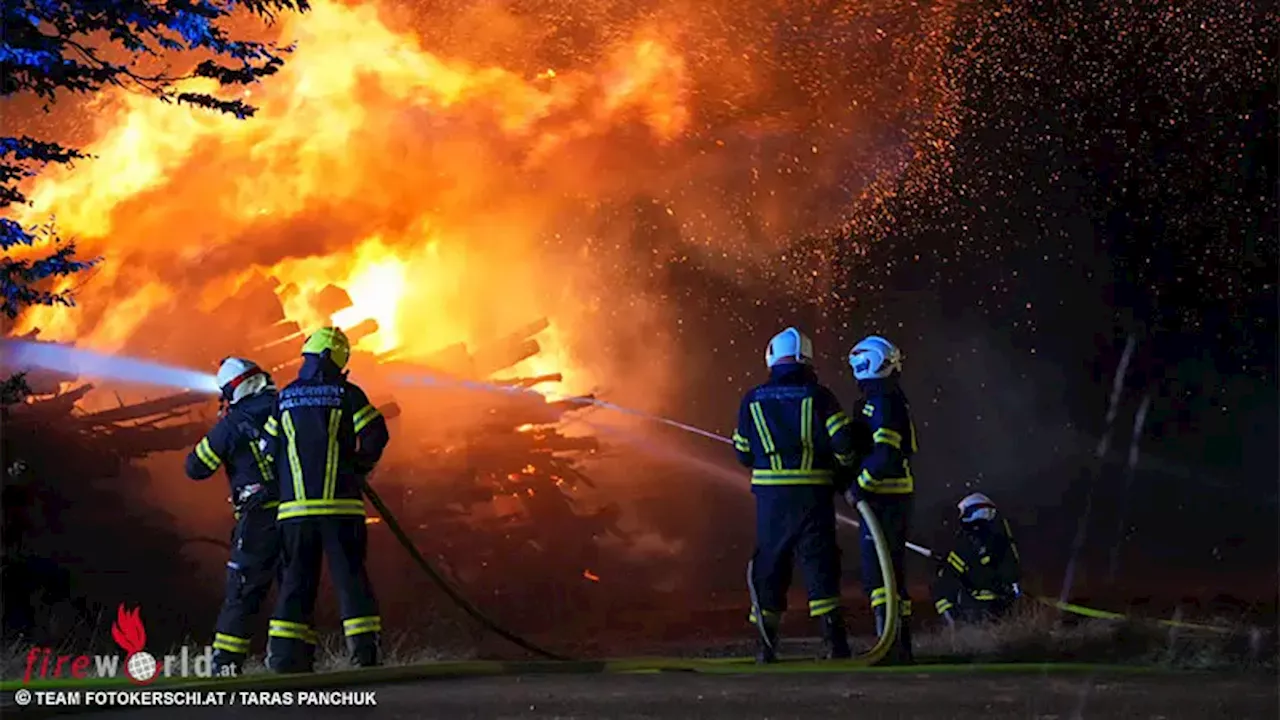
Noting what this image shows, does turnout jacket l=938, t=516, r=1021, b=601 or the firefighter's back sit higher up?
the firefighter's back

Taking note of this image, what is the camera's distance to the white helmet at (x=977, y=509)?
12016 mm

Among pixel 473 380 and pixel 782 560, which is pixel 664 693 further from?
pixel 473 380

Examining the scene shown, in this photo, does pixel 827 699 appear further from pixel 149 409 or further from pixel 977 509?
pixel 149 409

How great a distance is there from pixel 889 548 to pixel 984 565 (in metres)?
2.97

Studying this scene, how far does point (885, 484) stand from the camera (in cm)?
948

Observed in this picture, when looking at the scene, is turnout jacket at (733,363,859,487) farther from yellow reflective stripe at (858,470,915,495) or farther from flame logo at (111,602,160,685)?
flame logo at (111,602,160,685)

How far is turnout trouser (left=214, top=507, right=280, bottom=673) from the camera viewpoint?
8969 mm

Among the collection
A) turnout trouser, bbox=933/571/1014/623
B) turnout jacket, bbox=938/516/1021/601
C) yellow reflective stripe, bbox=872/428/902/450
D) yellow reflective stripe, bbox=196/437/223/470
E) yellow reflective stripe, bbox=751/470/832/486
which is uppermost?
yellow reflective stripe, bbox=196/437/223/470

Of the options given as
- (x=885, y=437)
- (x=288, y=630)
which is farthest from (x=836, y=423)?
(x=288, y=630)

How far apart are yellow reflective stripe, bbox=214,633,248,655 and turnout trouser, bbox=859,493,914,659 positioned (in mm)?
3737

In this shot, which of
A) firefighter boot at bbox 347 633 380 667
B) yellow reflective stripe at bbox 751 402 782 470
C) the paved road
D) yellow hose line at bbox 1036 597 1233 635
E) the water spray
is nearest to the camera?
the paved road

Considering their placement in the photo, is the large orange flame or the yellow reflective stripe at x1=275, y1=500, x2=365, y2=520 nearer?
the yellow reflective stripe at x1=275, y1=500, x2=365, y2=520

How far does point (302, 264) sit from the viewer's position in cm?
1781

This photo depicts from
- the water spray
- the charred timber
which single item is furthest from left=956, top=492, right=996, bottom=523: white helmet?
the charred timber
